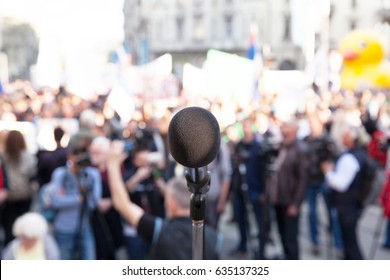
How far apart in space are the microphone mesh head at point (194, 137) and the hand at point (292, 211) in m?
3.59

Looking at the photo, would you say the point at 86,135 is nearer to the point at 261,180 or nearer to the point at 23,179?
the point at 23,179

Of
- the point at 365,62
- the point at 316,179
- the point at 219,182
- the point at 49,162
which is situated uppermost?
the point at 365,62

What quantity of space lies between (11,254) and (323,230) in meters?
4.32

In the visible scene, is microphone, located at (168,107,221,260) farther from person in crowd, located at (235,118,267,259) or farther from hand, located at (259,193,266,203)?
hand, located at (259,193,266,203)

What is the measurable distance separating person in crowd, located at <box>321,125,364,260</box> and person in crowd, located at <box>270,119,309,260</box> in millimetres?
246

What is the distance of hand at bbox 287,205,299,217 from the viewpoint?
16.1 feet

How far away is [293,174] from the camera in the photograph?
16.2 ft

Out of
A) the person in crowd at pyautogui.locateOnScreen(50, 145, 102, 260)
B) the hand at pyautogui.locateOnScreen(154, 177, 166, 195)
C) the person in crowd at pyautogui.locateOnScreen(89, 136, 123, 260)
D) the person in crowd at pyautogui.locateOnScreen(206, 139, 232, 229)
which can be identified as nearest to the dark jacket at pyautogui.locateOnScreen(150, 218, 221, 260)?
the person in crowd at pyautogui.locateOnScreen(50, 145, 102, 260)

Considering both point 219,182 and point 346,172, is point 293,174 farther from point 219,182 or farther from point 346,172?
point 219,182

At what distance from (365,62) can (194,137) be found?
919 centimetres

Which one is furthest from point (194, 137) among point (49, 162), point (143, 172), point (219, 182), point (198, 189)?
point (49, 162)

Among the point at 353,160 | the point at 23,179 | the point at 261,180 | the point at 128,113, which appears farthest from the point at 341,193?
the point at 128,113

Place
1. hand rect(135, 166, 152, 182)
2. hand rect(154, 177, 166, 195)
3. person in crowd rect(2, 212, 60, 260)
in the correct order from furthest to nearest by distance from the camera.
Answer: hand rect(154, 177, 166, 195)
hand rect(135, 166, 152, 182)
person in crowd rect(2, 212, 60, 260)

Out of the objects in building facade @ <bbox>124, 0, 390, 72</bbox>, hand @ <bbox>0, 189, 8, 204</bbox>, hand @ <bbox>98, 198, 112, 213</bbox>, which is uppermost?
building facade @ <bbox>124, 0, 390, 72</bbox>
